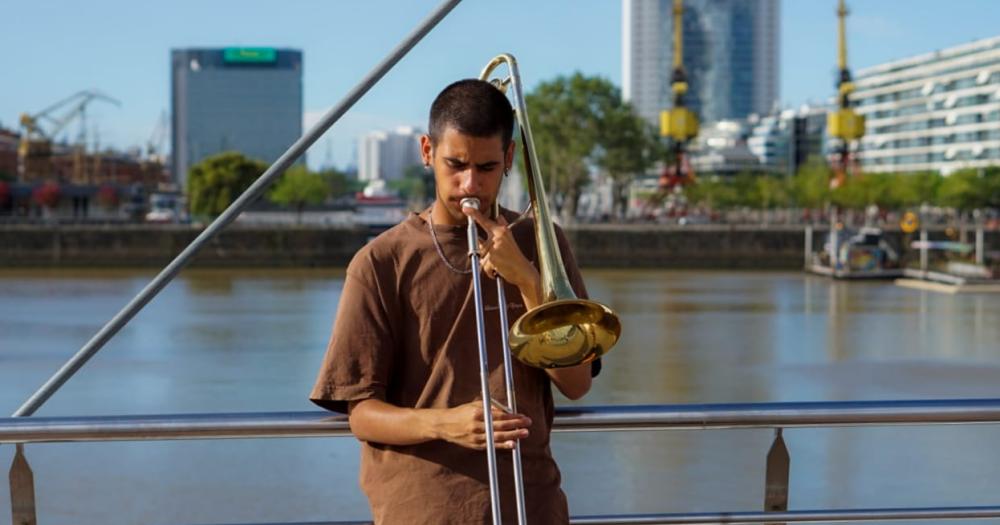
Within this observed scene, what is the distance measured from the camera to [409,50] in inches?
111

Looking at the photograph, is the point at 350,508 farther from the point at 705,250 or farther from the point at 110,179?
the point at 110,179

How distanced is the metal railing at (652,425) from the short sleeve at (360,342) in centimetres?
36

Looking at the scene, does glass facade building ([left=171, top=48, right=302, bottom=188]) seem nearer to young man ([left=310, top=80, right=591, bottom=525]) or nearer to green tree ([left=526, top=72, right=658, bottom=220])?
green tree ([left=526, top=72, right=658, bottom=220])

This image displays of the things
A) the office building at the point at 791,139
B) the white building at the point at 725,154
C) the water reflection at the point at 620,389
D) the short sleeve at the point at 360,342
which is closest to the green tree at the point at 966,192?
the water reflection at the point at 620,389

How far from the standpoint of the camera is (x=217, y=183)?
7538cm

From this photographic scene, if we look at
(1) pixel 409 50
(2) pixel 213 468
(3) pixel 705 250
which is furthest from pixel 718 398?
(3) pixel 705 250

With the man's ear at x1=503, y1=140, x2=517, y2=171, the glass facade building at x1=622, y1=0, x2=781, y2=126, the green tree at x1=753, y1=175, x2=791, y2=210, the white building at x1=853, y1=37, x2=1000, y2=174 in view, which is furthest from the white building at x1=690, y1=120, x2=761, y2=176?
the man's ear at x1=503, y1=140, x2=517, y2=171

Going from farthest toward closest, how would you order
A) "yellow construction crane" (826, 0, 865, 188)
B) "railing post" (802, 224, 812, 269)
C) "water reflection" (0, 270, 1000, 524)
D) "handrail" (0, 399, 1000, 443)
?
"yellow construction crane" (826, 0, 865, 188) → "railing post" (802, 224, 812, 269) → "water reflection" (0, 270, 1000, 524) → "handrail" (0, 399, 1000, 443)

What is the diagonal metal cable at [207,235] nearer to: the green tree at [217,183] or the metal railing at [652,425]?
the metal railing at [652,425]

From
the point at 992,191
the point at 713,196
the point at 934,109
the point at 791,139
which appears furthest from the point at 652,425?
the point at 791,139

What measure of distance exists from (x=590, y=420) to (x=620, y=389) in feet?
47.8

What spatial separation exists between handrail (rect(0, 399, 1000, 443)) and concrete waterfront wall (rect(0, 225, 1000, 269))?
47057mm

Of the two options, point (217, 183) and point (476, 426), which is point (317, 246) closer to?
point (217, 183)

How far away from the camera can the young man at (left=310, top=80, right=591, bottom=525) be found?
6.63 ft
